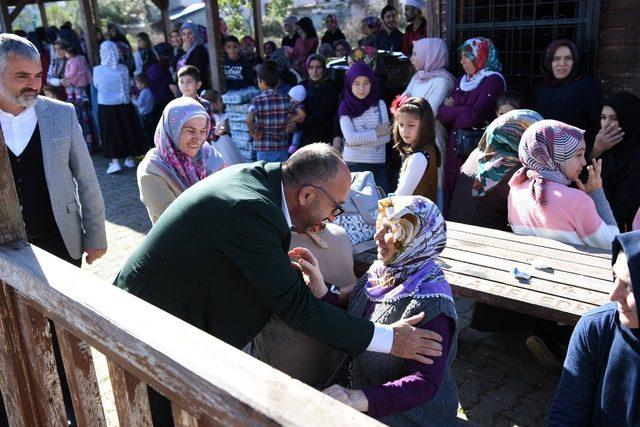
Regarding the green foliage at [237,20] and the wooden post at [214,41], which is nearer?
the wooden post at [214,41]

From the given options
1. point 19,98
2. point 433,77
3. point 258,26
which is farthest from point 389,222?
point 258,26

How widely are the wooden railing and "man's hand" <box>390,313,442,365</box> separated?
33.6 inches

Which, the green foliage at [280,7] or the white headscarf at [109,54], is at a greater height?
the green foliage at [280,7]

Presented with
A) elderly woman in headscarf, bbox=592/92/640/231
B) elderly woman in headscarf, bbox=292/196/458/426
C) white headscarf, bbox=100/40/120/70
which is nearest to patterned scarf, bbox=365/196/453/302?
elderly woman in headscarf, bbox=292/196/458/426

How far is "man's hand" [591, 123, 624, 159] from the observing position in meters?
4.33

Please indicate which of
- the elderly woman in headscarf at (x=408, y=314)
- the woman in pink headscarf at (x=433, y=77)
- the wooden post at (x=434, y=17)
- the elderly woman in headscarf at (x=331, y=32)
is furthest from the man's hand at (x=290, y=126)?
the elderly woman in headscarf at (x=331, y=32)

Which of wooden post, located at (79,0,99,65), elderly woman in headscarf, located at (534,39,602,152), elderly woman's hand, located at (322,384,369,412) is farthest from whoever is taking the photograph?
wooden post, located at (79,0,99,65)

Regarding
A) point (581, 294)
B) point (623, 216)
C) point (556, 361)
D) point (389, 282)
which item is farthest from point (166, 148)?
point (623, 216)

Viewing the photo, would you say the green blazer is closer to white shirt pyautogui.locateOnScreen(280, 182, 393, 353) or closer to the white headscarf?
white shirt pyautogui.locateOnScreen(280, 182, 393, 353)

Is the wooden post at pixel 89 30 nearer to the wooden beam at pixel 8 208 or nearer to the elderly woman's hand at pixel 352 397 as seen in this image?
the wooden beam at pixel 8 208

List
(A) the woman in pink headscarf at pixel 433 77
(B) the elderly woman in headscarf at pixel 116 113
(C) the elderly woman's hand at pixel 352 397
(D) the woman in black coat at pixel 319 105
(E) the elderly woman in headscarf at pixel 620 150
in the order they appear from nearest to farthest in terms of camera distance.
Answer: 1. (C) the elderly woman's hand at pixel 352 397
2. (E) the elderly woman in headscarf at pixel 620 150
3. (A) the woman in pink headscarf at pixel 433 77
4. (D) the woman in black coat at pixel 319 105
5. (B) the elderly woman in headscarf at pixel 116 113

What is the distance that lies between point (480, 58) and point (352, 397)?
421cm

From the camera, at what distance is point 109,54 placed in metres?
9.00

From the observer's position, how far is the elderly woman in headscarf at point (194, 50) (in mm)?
8992
